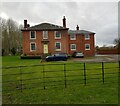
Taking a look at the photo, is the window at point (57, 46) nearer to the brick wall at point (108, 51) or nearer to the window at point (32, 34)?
the window at point (32, 34)

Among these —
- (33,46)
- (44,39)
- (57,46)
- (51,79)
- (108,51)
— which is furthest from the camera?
(108,51)

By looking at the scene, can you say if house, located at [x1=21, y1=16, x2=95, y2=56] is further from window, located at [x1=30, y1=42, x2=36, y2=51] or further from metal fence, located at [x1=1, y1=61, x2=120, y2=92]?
metal fence, located at [x1=1, y1=61, x2=120, y2=92]

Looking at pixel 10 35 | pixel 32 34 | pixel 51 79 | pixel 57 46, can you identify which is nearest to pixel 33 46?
pixel 32 34

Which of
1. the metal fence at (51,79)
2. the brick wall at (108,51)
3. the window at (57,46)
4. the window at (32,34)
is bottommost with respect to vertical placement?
the metal fence at (51,79)

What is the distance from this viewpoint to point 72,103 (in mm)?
7719

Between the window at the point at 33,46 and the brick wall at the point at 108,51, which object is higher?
the window at the point at 33,46

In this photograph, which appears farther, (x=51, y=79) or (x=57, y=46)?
(x=57, y=46)

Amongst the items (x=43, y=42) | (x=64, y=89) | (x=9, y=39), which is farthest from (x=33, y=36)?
(x=64, y=89)

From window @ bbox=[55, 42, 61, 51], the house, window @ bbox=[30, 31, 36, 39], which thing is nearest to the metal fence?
the house

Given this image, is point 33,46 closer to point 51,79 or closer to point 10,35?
point 10,35

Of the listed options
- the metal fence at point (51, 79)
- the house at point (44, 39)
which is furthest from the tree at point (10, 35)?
the metal fence at point (51, 79)

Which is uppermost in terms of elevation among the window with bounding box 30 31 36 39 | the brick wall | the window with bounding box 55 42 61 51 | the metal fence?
the window with bounding box 30 31 36 39

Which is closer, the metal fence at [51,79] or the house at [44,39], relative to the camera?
the metal fence at [51,79]

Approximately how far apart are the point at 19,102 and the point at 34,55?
38.0 metres
